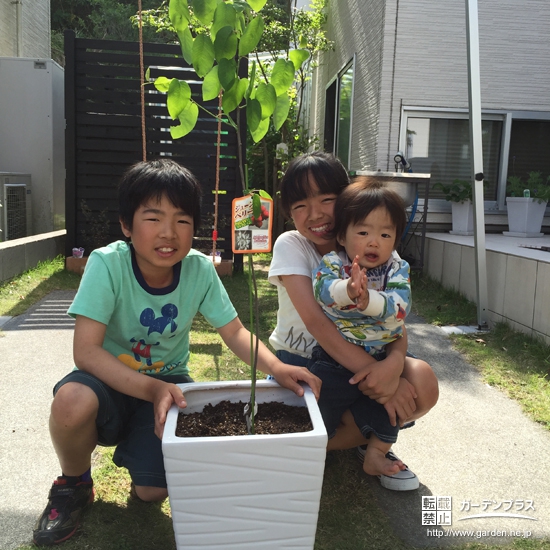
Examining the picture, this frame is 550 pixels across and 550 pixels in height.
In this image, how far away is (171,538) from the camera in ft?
A: 5.00

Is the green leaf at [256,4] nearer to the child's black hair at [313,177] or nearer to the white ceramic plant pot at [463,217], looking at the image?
the child's black hair at [313,177]

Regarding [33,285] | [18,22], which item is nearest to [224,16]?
[33,285]

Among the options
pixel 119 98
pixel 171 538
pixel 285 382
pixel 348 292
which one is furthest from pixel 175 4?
pixel 119 98

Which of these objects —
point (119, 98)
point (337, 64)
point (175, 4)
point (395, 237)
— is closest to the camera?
point (175, 4)

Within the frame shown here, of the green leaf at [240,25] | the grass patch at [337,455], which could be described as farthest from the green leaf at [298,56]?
the grass patch at [337,455]

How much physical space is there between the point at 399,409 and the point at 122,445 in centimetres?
83

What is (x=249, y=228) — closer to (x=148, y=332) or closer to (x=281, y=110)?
(x=281, y=110)

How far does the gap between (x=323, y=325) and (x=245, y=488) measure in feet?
2.14

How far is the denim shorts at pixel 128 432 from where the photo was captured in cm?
155

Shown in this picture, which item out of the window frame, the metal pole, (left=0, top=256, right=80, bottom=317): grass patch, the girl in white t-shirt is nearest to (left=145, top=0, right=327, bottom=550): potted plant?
the girl in white t-shirt

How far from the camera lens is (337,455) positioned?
79.4 inches

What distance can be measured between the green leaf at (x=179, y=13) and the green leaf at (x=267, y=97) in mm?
220

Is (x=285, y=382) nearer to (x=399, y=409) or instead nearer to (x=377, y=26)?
(x=399, y=409)

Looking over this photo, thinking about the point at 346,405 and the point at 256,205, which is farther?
the point at 346,405
